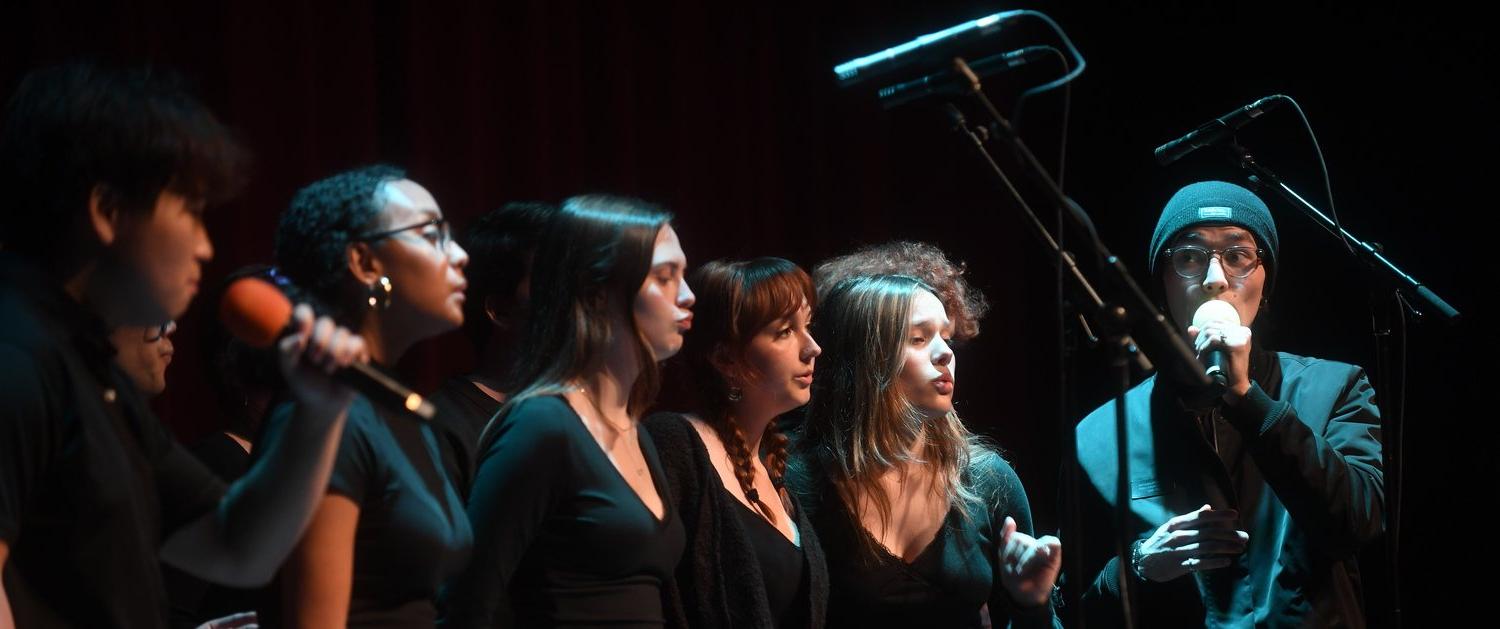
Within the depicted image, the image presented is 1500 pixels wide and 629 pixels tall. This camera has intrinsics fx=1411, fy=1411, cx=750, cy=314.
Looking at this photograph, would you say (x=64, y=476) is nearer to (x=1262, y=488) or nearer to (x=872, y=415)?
(x=872, y=415)

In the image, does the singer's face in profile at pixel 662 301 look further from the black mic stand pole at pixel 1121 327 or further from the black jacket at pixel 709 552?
the black mic stand pole at pixel 1121 327

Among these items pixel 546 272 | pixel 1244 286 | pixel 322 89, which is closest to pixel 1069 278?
pixel 546 272

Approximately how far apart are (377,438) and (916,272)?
1.84 metres

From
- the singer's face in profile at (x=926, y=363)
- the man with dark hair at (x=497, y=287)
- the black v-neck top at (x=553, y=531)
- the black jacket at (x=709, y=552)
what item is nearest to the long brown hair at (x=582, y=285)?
the black v-neck top at (x=553, y=531)

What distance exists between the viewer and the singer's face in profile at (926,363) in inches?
128

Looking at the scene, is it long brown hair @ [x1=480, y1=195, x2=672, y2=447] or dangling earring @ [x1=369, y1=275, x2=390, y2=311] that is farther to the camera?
long brown hair @ [x1=480, y1=195, x2=672, y2=447]

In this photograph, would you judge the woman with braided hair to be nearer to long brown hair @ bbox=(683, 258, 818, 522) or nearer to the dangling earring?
long brown hair @ bbox=(683, 258, 818, 522)

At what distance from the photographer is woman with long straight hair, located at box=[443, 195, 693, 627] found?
2.32m

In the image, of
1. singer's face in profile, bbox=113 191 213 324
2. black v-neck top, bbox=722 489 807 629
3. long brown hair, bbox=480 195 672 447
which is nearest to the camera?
singer's face in profile, bbox=113 191 213 324

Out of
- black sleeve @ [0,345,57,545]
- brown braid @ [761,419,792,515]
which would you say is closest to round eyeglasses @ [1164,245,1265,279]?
brown braid @ [761,419,792,515]

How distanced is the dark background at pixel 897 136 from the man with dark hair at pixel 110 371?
2.05 metres

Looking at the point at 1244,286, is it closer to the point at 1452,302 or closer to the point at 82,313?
the point at 1452,302

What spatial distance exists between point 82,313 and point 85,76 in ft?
0.93

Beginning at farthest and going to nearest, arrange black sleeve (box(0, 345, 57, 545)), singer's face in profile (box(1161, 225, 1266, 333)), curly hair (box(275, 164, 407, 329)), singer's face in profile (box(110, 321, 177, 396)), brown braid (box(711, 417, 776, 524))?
singer's face in profile (box(1161, 225, 1266, 333)) < brown braid (box(711, 417, 776, 524)) < singer's face in profile (box(110, 321, 177, 396)) < curly hair (box(275, 164, 407, 329)) < black sleeve (box(0, 345, 57, 545))
